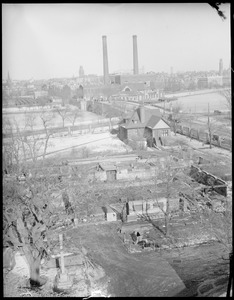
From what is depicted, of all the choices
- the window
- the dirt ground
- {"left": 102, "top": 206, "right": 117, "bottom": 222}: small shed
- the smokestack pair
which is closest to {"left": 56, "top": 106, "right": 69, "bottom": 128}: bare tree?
the smokestack pair

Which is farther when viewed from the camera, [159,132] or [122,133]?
[159,132]

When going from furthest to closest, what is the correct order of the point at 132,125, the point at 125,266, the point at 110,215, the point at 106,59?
the point at 132,125
the point at 110,215
the point at 106,59
the point at 125,266

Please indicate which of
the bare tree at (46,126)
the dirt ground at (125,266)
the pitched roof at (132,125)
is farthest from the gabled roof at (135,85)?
the dirt ground at (125,266)

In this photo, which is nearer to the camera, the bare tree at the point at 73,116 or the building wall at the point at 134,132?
the bare tree at the point at 73,116

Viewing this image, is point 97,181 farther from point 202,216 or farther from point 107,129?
point 202,216

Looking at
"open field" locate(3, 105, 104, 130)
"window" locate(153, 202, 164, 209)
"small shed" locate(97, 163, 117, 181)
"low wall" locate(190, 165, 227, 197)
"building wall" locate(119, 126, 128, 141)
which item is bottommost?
"window" locate(153, 202, 164, 209)

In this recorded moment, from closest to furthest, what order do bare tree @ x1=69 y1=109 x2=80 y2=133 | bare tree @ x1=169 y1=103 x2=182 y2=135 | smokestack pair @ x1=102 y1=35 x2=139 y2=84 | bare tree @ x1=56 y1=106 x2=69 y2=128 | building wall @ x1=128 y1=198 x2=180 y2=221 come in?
smokestack pair @ x1=102 y1=35 x2=139 y2=84
building wall @ x1=128 y1=198 x2=180 y2=221
bare tree @ x1=56 y1=106 x2=69 y2=128
bare tree @ x1=69 y1=109 x2=80 y2=133
bare tree @ x1=169 y1=103 x2=182 y2=135

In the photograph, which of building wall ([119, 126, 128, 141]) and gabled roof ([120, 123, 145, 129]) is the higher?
gabled roof ([120, 123, 145, 129])

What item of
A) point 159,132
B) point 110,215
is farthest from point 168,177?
point 110,215

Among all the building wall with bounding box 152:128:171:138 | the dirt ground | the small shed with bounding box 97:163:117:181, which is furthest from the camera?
the building wall with bounding box 152:128:171:138

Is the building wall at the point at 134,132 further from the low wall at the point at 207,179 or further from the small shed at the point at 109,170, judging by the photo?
the low wall at the point at 207,179

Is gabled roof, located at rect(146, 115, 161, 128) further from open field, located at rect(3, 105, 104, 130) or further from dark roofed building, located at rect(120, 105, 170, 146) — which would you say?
open field, located at rect(3, 105, 104, 130)

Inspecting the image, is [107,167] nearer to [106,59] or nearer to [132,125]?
[132,125]
